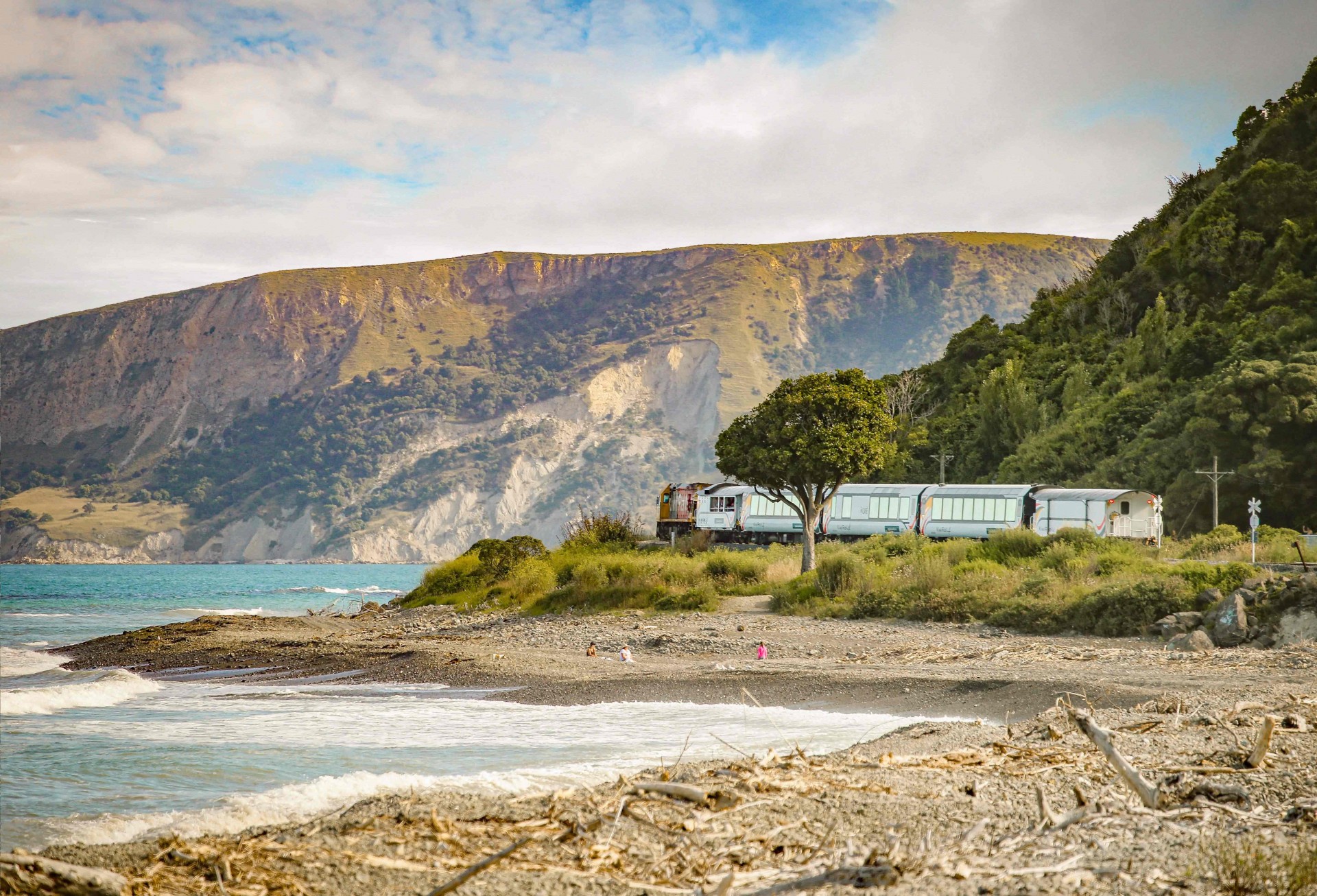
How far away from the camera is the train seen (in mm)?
36188

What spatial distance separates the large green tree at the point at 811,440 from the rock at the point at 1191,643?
509 inches

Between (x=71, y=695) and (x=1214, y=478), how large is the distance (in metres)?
34.7

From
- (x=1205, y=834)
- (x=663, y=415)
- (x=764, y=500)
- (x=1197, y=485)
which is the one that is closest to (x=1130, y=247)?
(x=1197, y=485)

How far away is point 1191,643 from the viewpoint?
16734mm

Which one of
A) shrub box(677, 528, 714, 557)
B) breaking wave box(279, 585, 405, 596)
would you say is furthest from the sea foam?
breaking wave box(279, 585, 405, 596)

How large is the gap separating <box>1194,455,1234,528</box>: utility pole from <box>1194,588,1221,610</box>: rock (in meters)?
18.2

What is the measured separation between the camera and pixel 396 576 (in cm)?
10519

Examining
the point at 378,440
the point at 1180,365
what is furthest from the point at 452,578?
the point at 378,440

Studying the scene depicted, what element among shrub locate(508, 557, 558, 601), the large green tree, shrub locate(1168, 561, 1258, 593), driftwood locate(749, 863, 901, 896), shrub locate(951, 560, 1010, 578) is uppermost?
the large green tree

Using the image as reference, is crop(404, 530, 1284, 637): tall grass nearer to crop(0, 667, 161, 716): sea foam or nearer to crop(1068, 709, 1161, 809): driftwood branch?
crop(0, 667, 161, 716): sea foam

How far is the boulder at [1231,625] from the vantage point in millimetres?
16875

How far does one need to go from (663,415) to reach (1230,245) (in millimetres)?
129218

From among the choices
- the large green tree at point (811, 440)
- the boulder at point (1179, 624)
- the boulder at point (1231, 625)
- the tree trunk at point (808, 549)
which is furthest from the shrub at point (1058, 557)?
the boulder at point (1231, 625)

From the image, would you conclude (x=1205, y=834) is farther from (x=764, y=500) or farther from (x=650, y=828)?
(x=764, y=500)
